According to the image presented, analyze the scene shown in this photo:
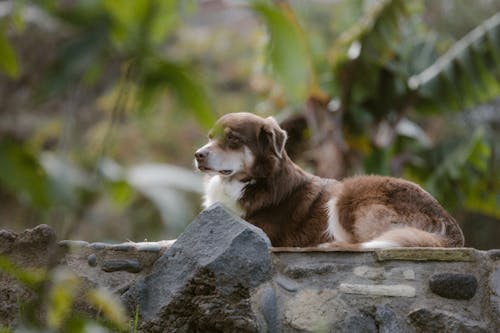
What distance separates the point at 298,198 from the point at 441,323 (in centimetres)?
163

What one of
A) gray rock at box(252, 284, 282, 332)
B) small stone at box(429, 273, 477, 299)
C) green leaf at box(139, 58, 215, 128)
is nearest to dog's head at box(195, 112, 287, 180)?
gray rock at box(252, 284, 282, 332)

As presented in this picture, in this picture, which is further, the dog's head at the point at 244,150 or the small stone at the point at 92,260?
the dog's head at the point at 244,150

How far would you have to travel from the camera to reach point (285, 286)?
13.6 feet

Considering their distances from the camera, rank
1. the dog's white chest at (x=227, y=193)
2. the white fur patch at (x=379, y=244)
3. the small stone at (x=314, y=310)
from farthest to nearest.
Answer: the dog's white chest at (x=227, y=193), the white fur patch at (x=379, y=244), the small stone at (x=314, y=310)

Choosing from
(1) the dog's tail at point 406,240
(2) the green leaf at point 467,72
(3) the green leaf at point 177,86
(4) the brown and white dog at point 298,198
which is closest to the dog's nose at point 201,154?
(4) the brown and white dog at point 298,198

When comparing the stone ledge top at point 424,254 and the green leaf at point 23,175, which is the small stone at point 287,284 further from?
the green leaf at point 23,175

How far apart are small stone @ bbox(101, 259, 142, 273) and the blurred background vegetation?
21.0 inches

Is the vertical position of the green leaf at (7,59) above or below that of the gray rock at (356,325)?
below

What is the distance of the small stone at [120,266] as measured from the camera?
4277 mm

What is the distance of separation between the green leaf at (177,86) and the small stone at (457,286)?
3.01 metres

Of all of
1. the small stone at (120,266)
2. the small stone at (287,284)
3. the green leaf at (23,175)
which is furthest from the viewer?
the small stone at (120,266)

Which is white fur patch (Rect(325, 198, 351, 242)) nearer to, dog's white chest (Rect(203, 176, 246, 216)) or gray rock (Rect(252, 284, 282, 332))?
Result: dog's white chest (Rect(203, 176, 246, 216))

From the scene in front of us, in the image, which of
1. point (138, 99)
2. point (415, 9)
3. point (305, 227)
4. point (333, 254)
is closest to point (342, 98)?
point (415, 9)

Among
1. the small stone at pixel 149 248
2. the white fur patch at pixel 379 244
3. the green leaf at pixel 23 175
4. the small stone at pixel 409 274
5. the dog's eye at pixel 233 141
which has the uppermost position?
the dog's eye at pixel 233 141
